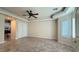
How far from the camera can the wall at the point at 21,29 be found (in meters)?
3.22

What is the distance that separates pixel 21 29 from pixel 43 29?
2.63 feet

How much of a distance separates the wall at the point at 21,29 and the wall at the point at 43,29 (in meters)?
0.15

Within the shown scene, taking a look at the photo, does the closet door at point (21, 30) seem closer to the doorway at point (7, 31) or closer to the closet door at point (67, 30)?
the doorway at point (7, 31)

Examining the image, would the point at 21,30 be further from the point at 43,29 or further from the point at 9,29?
the point at 43,29

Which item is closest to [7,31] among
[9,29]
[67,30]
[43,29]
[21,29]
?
[9,29]

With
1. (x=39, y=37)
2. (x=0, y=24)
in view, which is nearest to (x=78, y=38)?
(x=39, y=37)

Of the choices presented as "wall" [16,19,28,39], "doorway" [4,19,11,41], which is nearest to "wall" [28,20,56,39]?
"wall" [16,19,28,39]

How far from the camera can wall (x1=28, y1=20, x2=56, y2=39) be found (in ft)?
10.5

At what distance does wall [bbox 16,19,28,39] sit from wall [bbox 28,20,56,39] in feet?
0.48

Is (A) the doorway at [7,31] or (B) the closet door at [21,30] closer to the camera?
(A) the doorway at [7,31]

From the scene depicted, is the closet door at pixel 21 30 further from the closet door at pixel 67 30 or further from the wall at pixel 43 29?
the closet door at pixel 67 30

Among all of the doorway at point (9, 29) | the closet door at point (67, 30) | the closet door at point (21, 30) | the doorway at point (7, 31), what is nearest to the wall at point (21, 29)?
the closet door at point (21, 30)

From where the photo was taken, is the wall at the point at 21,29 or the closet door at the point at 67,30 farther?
the wall at the point at 21,29
